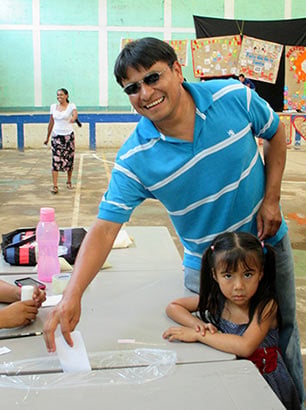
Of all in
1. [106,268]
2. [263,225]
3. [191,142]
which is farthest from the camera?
[106,268]

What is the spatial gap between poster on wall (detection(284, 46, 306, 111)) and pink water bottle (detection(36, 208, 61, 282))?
1367 cm

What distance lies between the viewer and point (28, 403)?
1.23 metres

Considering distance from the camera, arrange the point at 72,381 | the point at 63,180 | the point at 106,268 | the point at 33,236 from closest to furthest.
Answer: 1. the point at 72,381
2. the point at 106,268
3. the point at 33,236
4. the point at 63,180

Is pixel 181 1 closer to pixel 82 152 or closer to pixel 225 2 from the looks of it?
pixel 225 2

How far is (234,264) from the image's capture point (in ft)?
5.55

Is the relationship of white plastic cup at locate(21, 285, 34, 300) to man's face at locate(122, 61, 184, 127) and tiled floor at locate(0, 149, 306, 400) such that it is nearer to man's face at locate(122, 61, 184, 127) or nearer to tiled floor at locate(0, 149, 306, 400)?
man's face at locate(122, 61, 184, 127)

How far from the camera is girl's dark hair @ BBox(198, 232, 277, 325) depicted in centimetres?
169

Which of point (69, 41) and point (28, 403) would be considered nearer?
point (28, 403)

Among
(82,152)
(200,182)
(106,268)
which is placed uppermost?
(200,182)

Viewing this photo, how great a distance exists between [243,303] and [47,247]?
0.92 metres

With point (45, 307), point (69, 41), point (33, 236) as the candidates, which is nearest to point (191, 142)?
point (45, 307)

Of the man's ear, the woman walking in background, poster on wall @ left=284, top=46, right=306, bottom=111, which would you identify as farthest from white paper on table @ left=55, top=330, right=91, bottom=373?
poster on wall @ left=284, top=46, right=306, bottom=111

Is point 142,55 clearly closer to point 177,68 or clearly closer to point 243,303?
point 177,68

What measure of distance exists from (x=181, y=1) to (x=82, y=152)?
5.04m
